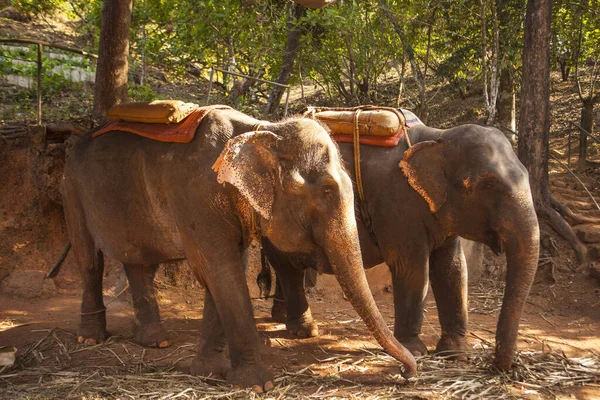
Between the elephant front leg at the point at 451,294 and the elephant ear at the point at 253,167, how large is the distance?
2.07 metres

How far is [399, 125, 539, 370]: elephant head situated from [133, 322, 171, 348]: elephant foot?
8.23 feet

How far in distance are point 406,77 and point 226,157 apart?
47.6 feet

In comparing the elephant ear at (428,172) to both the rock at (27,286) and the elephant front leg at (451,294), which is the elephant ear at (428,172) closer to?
the elephant front leg at (451,294)

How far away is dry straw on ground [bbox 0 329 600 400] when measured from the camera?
14.6 feet

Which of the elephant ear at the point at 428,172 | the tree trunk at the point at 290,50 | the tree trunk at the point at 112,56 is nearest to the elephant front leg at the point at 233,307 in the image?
the elephant ear at the point at 428,172

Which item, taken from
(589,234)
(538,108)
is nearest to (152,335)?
(538,108)

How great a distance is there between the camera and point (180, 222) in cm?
464

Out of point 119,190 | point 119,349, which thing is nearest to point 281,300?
point 119,349

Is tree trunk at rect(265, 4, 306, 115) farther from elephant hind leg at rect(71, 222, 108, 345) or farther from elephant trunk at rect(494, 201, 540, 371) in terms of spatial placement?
elephant trunk at rect(494, 201, 540, 371)

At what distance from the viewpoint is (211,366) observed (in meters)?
4.74

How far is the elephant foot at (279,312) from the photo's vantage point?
22.2 feet

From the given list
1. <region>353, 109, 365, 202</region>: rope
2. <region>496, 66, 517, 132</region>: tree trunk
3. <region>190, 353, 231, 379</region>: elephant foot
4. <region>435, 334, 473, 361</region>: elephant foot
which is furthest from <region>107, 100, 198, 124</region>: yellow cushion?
<region>496, 66, 517, 132</region>: tree trunk

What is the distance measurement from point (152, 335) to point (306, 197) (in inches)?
95.3

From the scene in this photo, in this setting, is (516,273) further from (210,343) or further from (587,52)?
(587,52)
